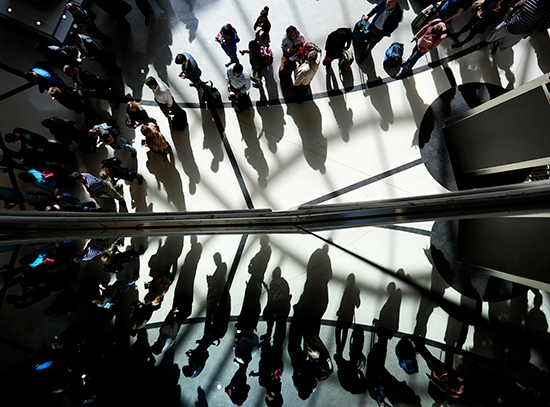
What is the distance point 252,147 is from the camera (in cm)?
743

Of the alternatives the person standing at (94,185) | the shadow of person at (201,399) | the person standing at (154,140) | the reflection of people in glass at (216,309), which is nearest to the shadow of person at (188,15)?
the person standing at (154,140)

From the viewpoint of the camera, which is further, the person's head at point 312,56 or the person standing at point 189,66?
the person's head at point 312,56

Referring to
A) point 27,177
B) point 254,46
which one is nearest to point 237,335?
point 27,177

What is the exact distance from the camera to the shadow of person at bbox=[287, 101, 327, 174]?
284 inches

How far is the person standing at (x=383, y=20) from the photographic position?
20.0 ft

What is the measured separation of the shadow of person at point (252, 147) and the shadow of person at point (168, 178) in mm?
2174

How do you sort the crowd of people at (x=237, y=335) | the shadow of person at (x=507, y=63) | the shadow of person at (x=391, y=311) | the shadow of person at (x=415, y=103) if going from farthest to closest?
1. the shadow of person at (x=415, y=103)
2. the shadow of person at (x=507, y=63)
3. the shadow of person at (x=391, y=311)
4. the crowd of people at (x=237, y=335)

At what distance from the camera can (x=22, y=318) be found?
16.5ft

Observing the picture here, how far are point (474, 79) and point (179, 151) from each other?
8.54 m

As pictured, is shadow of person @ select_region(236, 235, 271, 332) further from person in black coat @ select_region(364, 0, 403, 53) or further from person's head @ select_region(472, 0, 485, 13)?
person's head @ select_region(472, 0, 485, 13)

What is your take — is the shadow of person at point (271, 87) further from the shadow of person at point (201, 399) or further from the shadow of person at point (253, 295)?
the shadow of person at point (201, 399)

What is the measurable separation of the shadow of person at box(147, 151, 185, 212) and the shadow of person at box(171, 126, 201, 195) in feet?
1.01

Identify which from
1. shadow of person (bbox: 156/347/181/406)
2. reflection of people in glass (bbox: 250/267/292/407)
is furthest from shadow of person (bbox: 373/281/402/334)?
shadow of person (bbox: 156/347/181/406)

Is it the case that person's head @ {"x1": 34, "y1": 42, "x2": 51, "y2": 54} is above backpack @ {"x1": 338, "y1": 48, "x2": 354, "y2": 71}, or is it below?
above
